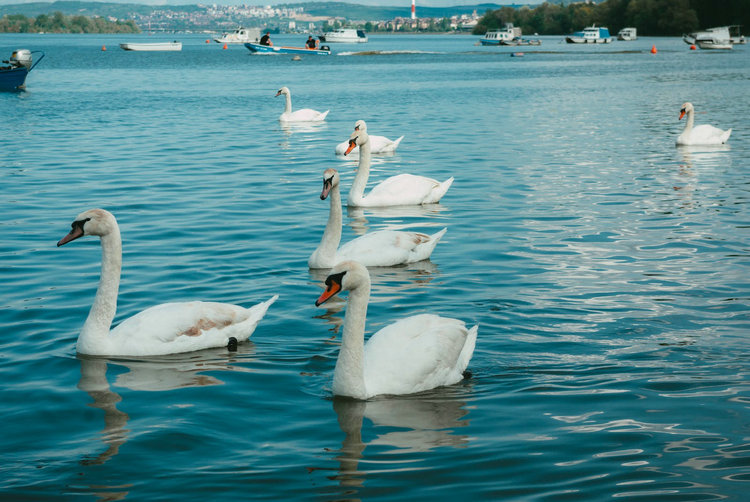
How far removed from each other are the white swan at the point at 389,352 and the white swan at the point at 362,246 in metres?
4.27

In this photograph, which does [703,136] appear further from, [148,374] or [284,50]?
[284,50]

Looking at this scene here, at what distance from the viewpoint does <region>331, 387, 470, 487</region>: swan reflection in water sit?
686cm

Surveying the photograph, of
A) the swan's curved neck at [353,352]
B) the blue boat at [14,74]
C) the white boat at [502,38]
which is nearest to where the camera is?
the swan's curved neck at [353,352]

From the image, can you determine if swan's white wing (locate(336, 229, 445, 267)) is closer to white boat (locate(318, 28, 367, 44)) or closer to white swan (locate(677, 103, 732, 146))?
white swan (locate(677, 103, 732, 146))

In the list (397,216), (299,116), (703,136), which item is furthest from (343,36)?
(397,216)

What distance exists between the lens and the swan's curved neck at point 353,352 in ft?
25.2

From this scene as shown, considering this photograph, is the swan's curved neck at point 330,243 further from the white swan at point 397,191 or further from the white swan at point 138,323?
the white swan at point 397,191

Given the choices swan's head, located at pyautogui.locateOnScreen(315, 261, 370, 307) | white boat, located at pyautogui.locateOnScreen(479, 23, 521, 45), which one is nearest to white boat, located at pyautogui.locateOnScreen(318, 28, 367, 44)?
white boat, located at pyautogui.locateOnScreen(479, 23, 521, 45)

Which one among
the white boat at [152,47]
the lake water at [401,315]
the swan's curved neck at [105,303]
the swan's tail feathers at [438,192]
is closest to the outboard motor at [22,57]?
the lake water at [401,315]

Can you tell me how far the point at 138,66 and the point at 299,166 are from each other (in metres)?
76.2

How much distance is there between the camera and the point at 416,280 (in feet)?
40.2

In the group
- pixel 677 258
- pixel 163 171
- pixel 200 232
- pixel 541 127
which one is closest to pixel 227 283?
pixel 200 232

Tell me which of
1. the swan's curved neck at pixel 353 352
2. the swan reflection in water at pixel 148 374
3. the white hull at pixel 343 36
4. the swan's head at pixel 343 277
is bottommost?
the swan reflection in water at pixel 148 374

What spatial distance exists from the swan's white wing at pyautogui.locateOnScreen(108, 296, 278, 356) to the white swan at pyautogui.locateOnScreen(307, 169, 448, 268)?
10.7ft
